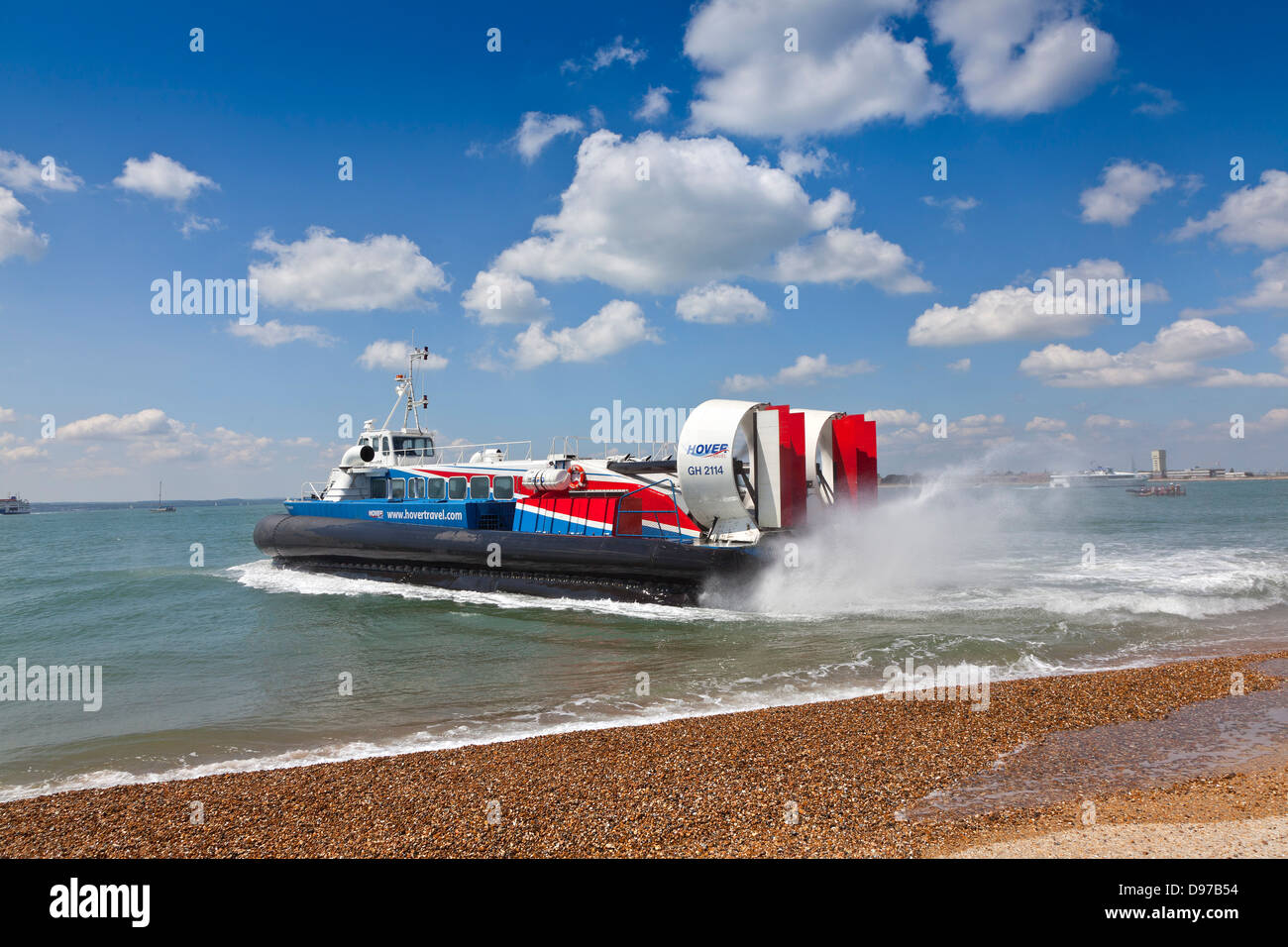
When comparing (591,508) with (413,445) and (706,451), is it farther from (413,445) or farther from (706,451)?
(413,445)

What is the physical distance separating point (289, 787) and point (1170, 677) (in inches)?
329

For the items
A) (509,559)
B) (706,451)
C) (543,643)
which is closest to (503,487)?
(509,559)

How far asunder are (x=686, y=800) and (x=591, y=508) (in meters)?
9.46

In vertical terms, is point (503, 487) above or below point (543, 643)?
above

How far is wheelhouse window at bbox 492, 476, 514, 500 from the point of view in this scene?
1466 centimetres

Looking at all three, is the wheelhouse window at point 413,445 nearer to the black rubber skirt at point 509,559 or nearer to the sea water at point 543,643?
the black rubber skirt at point 509,559

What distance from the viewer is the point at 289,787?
4980 millimetres

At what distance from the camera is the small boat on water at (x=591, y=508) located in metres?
11.3

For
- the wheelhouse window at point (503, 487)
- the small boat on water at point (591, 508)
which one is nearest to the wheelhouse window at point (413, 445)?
the small boat on water at point (591, 508)

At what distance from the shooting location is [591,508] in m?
13.4

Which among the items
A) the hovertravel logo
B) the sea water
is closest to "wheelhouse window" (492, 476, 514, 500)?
the sea water

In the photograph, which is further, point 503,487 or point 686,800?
point 503,487

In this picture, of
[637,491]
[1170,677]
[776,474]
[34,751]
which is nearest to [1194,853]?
[1170,677]

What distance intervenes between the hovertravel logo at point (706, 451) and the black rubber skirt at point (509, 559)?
1704 millimetres
